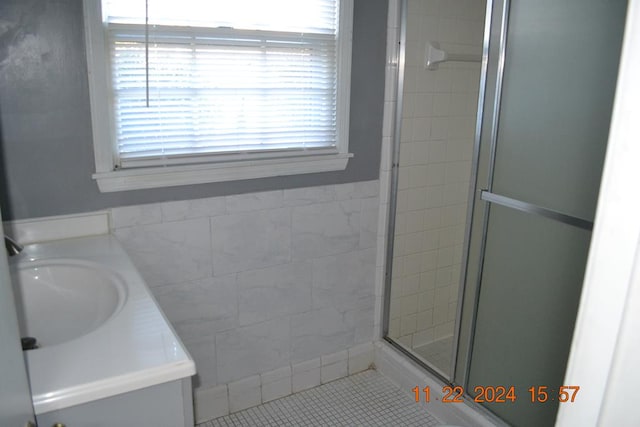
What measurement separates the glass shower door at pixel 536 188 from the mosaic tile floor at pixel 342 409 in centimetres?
42

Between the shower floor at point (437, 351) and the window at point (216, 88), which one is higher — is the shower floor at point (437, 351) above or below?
below

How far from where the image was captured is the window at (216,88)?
1737 millimetres

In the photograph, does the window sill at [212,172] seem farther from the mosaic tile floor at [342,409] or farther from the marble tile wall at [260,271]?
the mosaic tile floor at [342,409]

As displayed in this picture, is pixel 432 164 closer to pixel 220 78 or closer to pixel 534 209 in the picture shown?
pixel 534 209

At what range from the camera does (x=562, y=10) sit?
1542 millimetres

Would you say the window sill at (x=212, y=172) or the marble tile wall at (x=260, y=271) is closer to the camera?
the window sill at (x=212, y=172)

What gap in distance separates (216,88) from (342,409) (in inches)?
58.6

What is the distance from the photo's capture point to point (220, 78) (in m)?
1.92

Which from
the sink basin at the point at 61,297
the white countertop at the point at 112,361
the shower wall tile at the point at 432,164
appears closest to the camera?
the white countertop at the point at 112,361

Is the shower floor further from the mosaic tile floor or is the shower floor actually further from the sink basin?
the sink basin

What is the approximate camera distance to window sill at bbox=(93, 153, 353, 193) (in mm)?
1794

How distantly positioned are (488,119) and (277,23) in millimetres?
878
